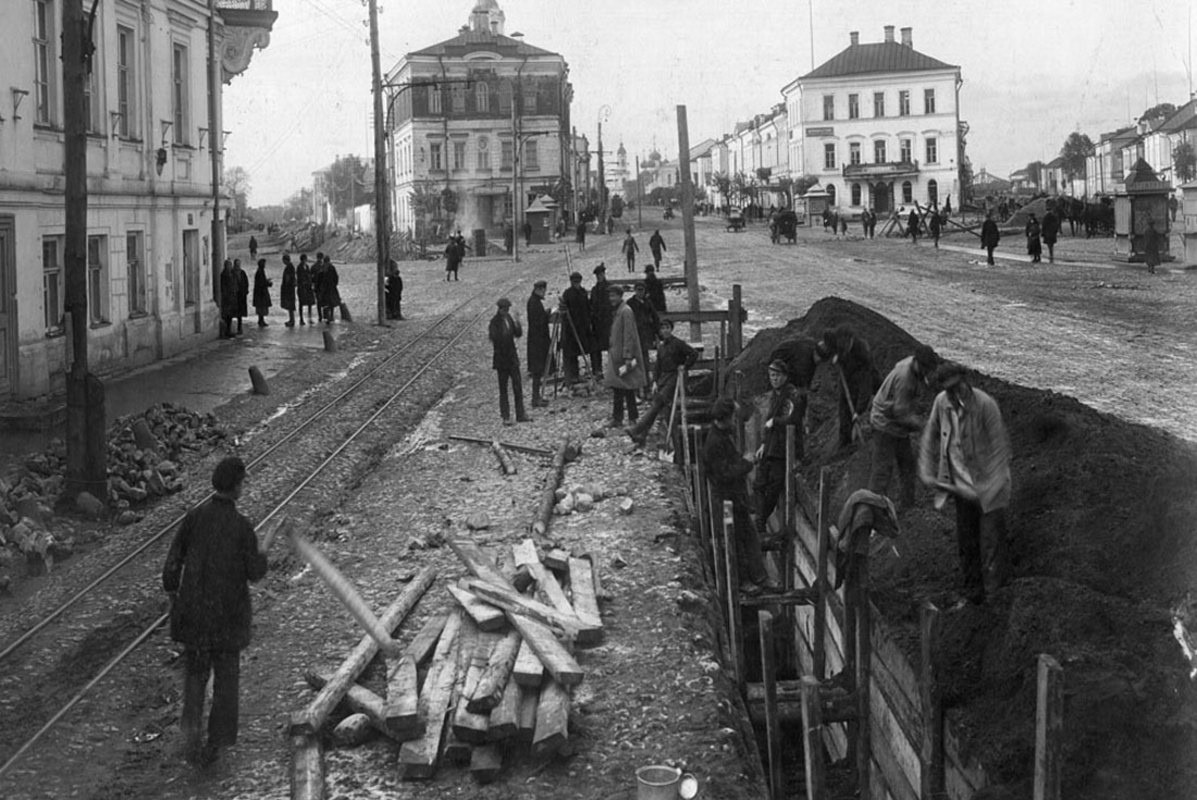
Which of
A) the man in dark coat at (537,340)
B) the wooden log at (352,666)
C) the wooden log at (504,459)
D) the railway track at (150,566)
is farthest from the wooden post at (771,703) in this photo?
the man in dark coat at (537,340)

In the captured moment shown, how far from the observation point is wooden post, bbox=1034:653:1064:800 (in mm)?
6000

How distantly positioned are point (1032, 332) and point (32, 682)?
2031cm

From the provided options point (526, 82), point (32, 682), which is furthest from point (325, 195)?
point (32, 682)

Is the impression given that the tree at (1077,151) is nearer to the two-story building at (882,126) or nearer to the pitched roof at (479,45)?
the two-story building at (882,126)

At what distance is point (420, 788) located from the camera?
7328 millimetres

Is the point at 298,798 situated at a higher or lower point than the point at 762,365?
lower

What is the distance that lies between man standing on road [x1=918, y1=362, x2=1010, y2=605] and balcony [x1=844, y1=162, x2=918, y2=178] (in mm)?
90159

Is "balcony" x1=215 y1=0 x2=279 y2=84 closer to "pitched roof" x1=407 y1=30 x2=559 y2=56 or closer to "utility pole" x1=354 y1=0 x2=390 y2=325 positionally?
"utility pole" x1=354 y1=0 x2=390 y2=325

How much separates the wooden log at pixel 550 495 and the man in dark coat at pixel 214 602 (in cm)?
475

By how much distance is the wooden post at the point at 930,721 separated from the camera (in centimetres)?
721

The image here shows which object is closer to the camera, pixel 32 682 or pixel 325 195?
pixel 32 682

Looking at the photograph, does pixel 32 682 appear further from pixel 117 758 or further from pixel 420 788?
pixel 420 788

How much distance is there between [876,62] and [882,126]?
468 centimetres

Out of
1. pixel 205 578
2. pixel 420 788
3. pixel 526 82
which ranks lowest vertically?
pixel 420 788
